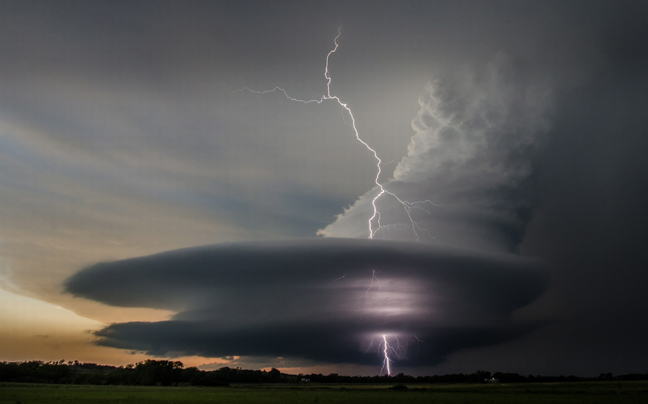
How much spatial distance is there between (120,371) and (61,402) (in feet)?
339

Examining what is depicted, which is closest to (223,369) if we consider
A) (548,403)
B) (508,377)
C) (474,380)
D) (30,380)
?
(30,380)

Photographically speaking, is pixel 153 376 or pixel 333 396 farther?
pixel 153 376

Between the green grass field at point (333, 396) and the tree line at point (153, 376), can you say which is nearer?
the green grass field at point (333, 396)

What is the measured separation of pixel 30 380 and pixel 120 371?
24833 mm

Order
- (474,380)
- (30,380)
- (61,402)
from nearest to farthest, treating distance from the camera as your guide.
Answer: (61,402) < (30,380) < (474,380)

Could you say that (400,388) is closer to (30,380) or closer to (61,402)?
(61,402)

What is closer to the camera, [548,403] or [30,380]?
[548,403]

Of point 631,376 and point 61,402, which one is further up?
point 631,376

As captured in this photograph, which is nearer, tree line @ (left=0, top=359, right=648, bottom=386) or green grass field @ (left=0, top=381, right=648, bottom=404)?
green grass field @ (left=0, top=381, right=648, bottom=404)

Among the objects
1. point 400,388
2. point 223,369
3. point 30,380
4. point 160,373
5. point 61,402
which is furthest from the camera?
point 223,369

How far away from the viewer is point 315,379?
7411 inches

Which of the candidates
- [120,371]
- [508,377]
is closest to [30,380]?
[120,371]

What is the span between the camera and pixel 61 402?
53.9m

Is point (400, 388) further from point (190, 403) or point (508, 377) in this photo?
point (508, 377)
